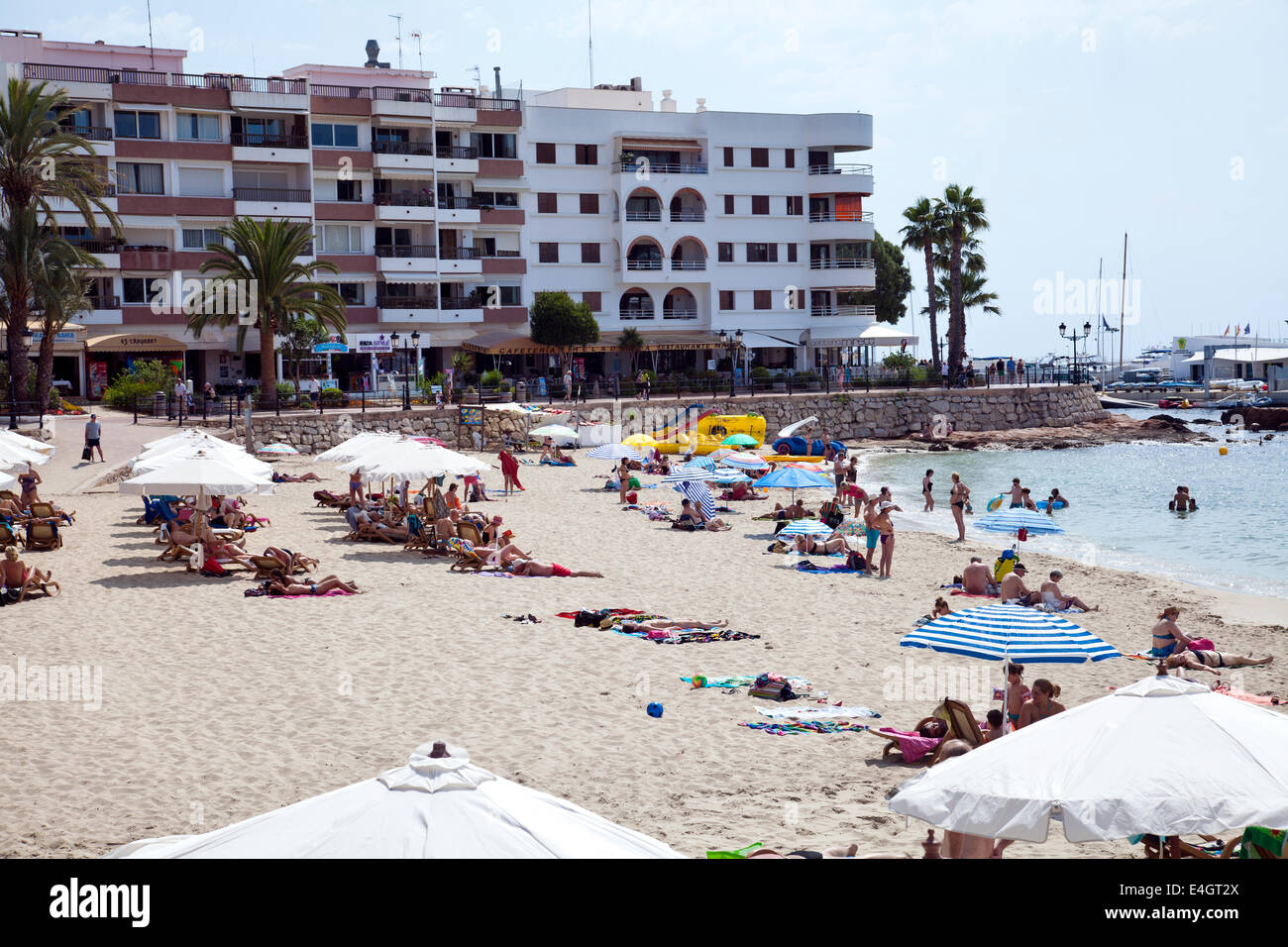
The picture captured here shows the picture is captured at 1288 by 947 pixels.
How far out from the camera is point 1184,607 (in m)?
18.7

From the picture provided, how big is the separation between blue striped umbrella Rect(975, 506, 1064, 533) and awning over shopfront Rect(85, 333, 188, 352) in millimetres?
39122

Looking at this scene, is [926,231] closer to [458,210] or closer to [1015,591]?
[458,210]

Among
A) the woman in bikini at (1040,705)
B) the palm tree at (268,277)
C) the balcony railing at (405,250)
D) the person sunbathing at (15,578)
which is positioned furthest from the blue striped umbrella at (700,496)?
the balcony railing at (405,250)

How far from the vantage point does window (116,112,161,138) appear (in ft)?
170

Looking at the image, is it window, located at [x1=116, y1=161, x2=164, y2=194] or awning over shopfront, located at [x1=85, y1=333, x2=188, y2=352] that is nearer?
awning over shopfront, located at [x1=85, y1=333, x2=188, y2=352]

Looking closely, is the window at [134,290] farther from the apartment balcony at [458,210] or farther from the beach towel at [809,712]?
the beach towel at [809,712]

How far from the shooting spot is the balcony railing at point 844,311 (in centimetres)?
6662

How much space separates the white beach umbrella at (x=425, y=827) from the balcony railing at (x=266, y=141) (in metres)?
54.2

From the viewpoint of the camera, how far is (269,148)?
54625 millimetres

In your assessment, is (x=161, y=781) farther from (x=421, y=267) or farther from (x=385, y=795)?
(x=421, y=267)

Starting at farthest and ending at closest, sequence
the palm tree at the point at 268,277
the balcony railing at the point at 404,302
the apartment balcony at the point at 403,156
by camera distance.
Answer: the balcony railing at the point at 404,302 < the apartment balcony at the point at 403,156 < the palm tree at the point at 268,277

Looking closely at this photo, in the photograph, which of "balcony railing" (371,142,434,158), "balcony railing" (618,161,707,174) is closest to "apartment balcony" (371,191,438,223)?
"balcony railing" (371,142,434,158)

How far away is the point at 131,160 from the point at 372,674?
46128 millimetres

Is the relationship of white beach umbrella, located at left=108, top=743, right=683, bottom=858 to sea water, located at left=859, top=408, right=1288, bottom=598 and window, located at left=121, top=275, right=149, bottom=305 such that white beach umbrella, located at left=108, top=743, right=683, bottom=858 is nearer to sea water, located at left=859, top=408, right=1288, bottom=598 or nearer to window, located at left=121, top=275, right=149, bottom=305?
sea water, located at left=859, top=408, right=1288, bottom=598
